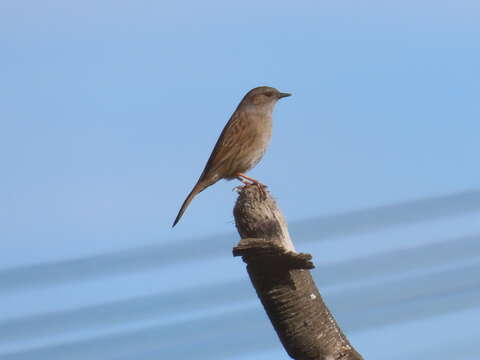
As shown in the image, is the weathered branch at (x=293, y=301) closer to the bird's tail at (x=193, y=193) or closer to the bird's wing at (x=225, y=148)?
the bird's tail at (x=193, y=193)

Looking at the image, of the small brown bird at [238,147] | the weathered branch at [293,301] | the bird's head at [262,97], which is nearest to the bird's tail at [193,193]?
the small brown bird at [238,147]

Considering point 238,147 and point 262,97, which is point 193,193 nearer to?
point 238,147

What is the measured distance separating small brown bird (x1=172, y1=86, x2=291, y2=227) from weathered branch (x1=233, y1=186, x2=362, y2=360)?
4.14 m

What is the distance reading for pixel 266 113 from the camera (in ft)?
35.0

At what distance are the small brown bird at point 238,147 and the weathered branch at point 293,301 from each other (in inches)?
163

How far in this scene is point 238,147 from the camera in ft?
32.9

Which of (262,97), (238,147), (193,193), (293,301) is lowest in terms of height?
(293,301)

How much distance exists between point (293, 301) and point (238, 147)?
4.91 m

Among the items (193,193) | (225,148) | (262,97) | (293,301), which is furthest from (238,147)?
(293,301)

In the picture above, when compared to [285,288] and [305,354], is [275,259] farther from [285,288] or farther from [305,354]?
[305,354]

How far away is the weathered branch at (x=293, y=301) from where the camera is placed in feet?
17.0

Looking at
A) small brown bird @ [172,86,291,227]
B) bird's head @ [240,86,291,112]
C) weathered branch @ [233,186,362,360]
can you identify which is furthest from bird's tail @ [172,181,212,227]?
weathered branch @ [233,186,362,360]

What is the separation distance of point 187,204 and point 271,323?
442 centimetres

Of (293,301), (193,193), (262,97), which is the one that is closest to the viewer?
(293,301)
